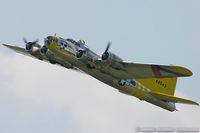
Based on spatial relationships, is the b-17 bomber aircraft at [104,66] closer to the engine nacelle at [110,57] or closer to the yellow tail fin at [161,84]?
the engine nacelle at [110,57]

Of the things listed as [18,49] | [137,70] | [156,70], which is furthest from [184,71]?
[18,49]

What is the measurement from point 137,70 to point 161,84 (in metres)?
9.60

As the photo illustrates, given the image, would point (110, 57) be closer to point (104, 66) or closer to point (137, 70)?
point (104, 66)

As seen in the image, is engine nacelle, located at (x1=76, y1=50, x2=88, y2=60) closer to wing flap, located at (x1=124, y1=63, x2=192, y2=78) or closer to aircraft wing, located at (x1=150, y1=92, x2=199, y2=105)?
wing flap, located at (x1=124, y1=63, x2=192, y2=78)

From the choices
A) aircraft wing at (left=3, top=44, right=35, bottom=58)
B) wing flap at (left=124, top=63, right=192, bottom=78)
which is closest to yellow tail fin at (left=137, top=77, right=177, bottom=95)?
wing flap at (left=124, top=63, right=192, bottom=78)

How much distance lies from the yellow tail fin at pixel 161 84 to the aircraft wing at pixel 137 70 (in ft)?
18.5

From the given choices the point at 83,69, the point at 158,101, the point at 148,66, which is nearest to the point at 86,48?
the point at 83,69

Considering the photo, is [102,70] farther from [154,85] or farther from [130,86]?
[154,85]

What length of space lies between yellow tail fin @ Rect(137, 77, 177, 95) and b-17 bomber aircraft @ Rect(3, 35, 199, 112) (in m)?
1.73

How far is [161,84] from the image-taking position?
5319cm

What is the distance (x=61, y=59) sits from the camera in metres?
45.5

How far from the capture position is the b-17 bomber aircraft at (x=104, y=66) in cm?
4330

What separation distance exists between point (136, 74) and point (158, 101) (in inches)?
242

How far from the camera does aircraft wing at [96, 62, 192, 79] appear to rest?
42281 millimetres
